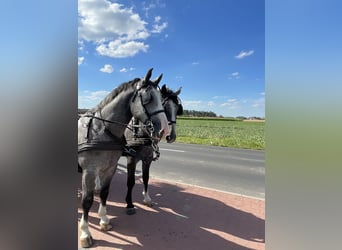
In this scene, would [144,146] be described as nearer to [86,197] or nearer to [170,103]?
[170,103]

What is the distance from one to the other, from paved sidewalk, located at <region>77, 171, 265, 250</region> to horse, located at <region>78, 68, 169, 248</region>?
0.58 m

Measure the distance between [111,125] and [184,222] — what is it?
1.95 m

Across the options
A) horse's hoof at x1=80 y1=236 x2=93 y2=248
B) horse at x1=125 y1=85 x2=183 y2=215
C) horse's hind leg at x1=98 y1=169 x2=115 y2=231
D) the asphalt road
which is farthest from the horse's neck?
the asphalt road

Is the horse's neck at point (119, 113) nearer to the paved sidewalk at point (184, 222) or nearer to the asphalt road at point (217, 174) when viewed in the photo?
the paved sidewalk at point (184, 222)

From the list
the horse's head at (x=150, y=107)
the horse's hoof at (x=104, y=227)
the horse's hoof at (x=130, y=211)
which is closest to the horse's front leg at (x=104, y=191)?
the horse's hoof at (x=104, y=227)

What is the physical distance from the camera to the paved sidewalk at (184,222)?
2.94m

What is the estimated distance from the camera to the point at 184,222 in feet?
11.7

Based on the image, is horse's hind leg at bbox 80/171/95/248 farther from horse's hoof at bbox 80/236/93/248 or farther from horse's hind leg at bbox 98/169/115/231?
horse's hind leg at bbox 98/169/115/231

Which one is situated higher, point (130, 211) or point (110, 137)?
point (110, 137)

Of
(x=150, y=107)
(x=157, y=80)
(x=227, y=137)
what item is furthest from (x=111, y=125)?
(x=227, y=137)
